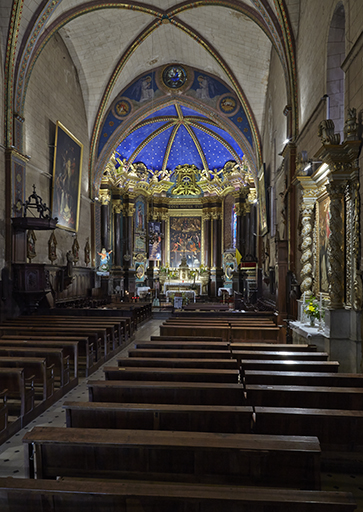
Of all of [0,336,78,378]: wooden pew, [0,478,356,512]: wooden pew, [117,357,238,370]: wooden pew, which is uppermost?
[0,478,356,512]: wooden pew

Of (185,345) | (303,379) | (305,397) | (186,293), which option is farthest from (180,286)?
(305,397)

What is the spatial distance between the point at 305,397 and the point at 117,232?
21667mm

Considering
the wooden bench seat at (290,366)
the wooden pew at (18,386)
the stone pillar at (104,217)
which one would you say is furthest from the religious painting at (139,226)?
the wooden bench seat at (290,366)

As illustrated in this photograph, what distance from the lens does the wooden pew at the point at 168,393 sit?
3.67 m

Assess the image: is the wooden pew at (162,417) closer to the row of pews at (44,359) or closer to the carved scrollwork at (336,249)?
the row of pews at (44,359)

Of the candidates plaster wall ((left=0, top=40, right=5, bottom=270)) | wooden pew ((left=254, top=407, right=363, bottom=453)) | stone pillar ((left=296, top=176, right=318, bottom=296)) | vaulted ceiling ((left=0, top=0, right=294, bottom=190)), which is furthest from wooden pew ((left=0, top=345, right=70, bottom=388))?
vaulted ceiling ((left=0, top=0, right=294, bottom=190))

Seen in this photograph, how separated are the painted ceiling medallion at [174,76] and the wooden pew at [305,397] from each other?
19.0 m

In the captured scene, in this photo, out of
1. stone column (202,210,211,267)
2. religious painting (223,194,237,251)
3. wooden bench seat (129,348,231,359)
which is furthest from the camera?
stone column (202,210,211,267)

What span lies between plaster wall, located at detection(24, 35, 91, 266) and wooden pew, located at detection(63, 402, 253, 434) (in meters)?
10.7

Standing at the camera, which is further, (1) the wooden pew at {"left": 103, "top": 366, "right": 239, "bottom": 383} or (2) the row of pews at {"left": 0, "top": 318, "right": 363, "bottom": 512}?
(1) the wooden pew at {"left": 103, "top": 366, "right": 239, "bottom": 383}

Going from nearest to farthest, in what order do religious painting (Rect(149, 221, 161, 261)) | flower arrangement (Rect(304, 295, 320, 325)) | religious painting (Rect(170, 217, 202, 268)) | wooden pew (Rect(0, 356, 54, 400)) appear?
wooden pew (Rect(0, 356, 54, 400)), flower arrangement (Rect(304, 295, 320, 325)), religious painting (Rect(149, 221, 161, 261)), religious painting (Rect(170, 217, 202, 268))

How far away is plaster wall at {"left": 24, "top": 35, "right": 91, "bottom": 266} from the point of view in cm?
1301

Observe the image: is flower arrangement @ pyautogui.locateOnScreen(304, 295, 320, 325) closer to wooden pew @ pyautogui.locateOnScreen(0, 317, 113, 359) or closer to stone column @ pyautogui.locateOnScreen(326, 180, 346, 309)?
stone column @ pyautogui.locateOnScreen(326, 180, 346, 309)

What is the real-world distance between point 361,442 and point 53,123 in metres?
14.7
